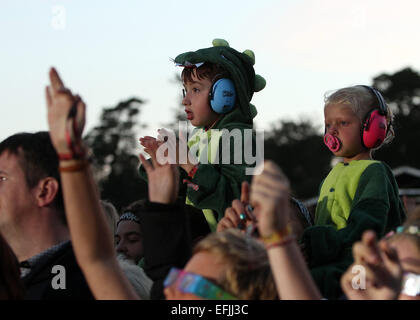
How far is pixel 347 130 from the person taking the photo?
414cm

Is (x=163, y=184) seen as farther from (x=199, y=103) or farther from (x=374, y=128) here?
(x=374, y=128)

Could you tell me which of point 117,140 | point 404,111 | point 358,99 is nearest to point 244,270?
point 358,99

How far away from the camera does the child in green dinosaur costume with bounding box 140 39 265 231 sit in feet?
13.0

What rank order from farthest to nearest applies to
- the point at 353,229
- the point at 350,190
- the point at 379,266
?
the point at 350,190, the point at 353,229, the point at 379,266

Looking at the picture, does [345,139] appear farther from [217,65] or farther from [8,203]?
[8,203]

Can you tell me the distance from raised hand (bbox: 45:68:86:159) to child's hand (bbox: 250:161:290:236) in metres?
0.60

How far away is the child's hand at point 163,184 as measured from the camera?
276cm

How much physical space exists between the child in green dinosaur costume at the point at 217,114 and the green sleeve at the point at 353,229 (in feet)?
1.85

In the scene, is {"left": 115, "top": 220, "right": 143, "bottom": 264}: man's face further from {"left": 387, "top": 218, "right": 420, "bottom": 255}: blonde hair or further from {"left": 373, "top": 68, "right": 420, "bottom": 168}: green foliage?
{"left": 373, "top": 68, "right": 420, "bottom": 168}: green foliage

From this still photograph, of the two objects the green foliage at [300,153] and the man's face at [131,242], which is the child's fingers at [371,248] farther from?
the green foliage at [300,153]

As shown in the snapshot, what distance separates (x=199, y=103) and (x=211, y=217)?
76 cm

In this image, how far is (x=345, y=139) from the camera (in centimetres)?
414

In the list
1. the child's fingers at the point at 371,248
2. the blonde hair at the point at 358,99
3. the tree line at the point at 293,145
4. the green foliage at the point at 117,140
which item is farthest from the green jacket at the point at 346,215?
the green foliage at the point at 117,140

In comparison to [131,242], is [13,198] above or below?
above
